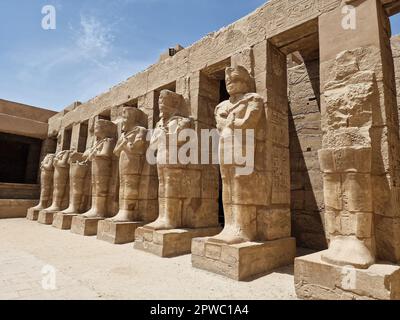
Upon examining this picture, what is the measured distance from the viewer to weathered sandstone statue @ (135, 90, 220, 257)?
4.91 m

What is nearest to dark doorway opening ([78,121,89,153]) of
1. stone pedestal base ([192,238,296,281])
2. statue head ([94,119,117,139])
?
statue head ([94,119,117,139])

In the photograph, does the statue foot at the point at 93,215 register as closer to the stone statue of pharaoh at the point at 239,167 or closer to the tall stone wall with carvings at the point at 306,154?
the stone statue of pharaoh at the point at 239,167

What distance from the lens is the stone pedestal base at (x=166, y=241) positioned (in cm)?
473

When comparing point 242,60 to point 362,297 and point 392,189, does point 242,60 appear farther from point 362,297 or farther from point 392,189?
point 362,297

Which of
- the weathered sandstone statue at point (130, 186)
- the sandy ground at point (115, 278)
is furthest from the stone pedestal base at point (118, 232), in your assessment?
the sandy ground at point (115, 278)

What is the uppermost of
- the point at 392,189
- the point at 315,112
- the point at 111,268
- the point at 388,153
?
the point at 315,112

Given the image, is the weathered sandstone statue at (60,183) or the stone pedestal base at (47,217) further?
the weathered sandstone statue at (60,183)

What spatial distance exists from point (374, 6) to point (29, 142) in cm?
1445

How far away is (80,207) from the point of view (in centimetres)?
825

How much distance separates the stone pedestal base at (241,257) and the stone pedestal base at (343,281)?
0.77 m

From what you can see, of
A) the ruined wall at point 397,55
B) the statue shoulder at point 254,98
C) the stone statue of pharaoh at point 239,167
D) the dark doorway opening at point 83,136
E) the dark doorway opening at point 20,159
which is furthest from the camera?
the dark doorway opening at point 20,159

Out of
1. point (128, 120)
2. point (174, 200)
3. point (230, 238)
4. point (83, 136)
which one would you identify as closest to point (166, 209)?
point (174, 200)

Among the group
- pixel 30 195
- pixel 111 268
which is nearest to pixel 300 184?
pixel 111 268

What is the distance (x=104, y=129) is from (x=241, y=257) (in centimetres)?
539
